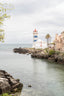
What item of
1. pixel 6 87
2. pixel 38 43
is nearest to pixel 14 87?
pixel 6 87

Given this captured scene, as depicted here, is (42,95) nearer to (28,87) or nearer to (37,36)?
(28,87)

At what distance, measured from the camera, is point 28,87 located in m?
27.2

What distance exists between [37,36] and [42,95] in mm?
114181

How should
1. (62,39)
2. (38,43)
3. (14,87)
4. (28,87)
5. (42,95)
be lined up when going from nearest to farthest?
1. (42,95)
2. (14,87)
3. (28,87)
4. (62,39)
5. (38,43)

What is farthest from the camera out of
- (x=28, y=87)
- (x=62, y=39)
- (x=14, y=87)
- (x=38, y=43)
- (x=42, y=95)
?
(x=38, y=43)

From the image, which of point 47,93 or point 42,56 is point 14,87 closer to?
point 47,93

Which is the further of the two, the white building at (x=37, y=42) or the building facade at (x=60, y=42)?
the white building at (x=37, y=42)

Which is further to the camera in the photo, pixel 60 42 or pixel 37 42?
pixel 37 42

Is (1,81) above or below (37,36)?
below

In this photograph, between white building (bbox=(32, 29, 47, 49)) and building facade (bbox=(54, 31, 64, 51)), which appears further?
white building (bbox=(32, 29, 47, 49))

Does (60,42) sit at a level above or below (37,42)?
above

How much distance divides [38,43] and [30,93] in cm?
10754

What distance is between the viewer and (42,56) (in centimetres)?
8431

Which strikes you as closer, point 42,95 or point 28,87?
point 42,95
